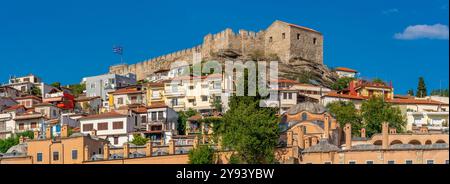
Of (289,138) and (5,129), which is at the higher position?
(5,129)

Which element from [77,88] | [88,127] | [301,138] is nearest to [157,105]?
[88,127]

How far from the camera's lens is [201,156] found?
56281mm

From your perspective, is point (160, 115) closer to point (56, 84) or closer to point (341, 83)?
point (341, 83)

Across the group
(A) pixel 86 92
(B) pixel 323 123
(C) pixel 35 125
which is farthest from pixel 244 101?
(A) pixel 86 92

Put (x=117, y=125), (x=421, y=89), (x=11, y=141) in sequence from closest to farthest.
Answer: (x=11, y=141) → (x=117, y=125) → (x=421, y=89)

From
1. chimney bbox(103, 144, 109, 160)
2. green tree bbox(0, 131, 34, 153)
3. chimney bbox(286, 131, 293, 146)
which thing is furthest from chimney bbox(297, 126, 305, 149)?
green tree bbox(0, 131, 34, 153)

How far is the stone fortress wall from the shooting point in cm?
10438

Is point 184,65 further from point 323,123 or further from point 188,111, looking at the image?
point 323,123

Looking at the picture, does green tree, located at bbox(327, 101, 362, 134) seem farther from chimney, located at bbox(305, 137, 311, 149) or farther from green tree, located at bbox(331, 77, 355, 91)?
green tree, located at bbox(331, 77, 355, 91)

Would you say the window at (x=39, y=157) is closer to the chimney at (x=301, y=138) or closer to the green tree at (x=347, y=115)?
the chimney at (x=301, y=138)

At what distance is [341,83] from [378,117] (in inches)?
1058

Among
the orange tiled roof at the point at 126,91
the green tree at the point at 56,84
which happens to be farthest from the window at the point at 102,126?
the green tree at the point at 56,84

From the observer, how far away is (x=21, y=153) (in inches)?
2525

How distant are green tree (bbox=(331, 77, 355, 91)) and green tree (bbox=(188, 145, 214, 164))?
41618 millimetres
